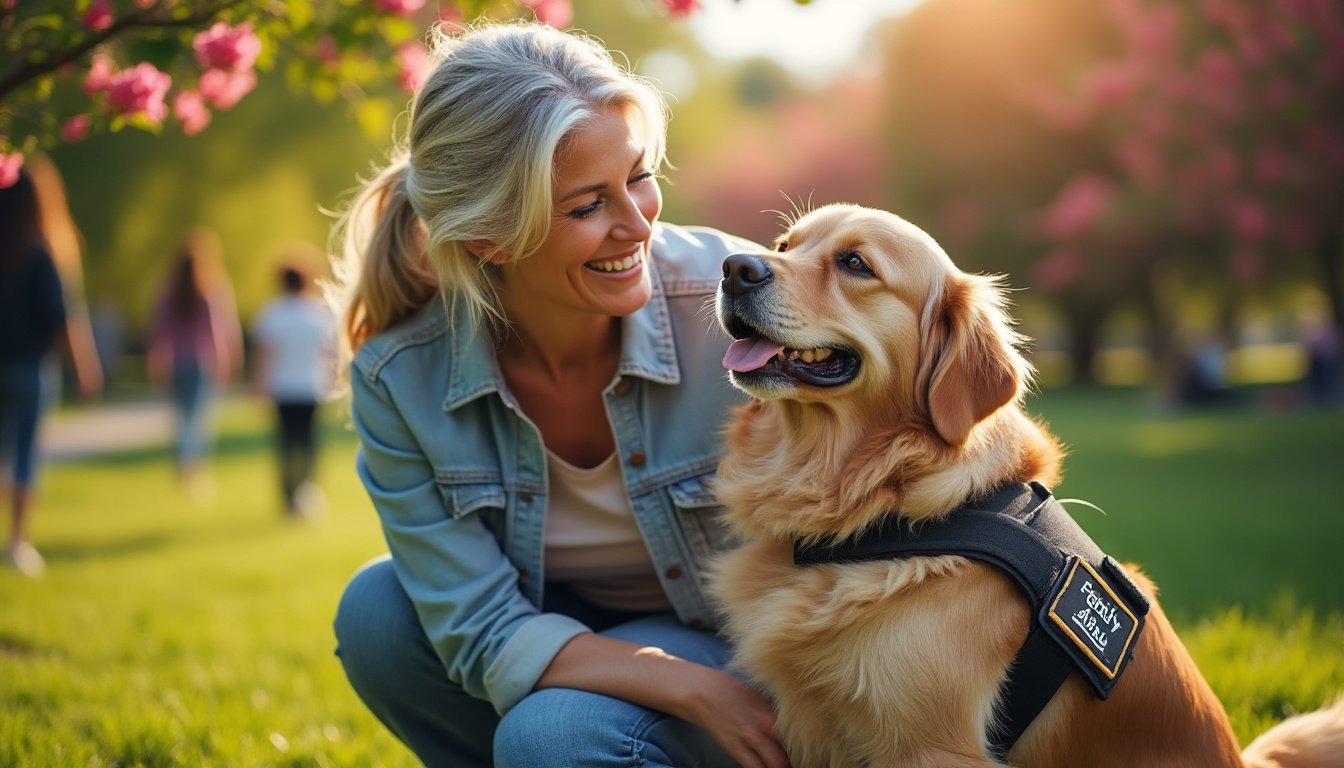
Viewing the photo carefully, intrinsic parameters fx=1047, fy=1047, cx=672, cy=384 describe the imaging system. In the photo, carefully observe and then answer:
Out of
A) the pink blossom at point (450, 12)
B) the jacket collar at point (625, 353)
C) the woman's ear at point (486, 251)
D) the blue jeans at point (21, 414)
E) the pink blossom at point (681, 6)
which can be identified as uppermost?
the pink blossom at point (681, 6)

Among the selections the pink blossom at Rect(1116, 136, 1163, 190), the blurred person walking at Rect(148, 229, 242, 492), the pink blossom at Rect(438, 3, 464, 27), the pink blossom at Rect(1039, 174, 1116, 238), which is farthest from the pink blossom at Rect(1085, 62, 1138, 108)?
the blurred person walking at Rect(148, 229, 242, 492)

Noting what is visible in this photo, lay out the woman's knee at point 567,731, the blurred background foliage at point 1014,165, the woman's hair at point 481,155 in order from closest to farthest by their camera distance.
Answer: the woman's knee at point 567,731 < the woman's hair at point 481,155 < the blurred background foliage at point 1014,165

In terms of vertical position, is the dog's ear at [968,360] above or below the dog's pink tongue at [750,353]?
above

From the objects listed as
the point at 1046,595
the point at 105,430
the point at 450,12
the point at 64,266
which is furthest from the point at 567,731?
the point at 105,430

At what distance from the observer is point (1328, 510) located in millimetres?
7027

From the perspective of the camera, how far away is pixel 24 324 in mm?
6395

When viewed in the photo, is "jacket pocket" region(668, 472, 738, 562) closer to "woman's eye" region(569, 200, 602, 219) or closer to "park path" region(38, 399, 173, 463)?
"woman's eye" region(569, 200, 602, 219)

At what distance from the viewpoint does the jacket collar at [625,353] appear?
2.76 meters

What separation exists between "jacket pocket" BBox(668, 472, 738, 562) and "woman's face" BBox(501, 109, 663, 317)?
50 centimetres

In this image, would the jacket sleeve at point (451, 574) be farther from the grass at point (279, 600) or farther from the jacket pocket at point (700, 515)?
the grass at point (279, 600)

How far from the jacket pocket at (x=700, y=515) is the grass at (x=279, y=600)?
3.65 feet

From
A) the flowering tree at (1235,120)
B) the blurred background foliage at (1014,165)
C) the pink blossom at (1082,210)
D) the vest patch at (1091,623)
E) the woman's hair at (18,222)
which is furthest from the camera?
the pink blossom at (1082,210)

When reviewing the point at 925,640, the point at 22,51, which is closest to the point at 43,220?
the point at 22,51

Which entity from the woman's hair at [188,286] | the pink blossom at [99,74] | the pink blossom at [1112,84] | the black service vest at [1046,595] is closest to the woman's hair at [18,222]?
the woman's hair at [188,286]
